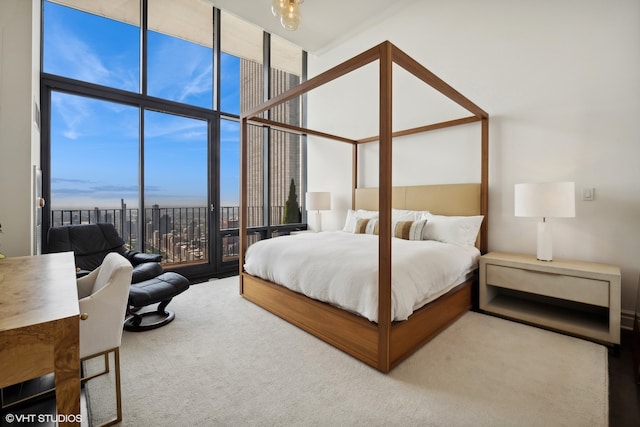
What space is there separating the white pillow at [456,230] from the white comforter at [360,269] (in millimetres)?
112

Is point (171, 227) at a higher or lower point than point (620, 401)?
higher

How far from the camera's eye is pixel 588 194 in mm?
2643

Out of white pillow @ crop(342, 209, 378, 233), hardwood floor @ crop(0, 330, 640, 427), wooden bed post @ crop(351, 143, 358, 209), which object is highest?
wooden bed post @ crop(351, 143, 358, 209)

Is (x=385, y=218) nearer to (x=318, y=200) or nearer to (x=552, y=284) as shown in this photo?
(x=552, y=284)

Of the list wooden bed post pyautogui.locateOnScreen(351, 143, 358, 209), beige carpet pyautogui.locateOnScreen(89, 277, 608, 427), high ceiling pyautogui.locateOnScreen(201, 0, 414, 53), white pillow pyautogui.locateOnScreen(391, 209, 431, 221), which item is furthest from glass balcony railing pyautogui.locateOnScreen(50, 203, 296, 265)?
high ceiling pyautogui.locateOnScreen(201, 0, 414, 53)

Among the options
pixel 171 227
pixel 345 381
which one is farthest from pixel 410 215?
pixel 171 227

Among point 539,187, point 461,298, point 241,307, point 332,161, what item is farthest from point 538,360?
point 332,161

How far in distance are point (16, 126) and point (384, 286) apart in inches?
120

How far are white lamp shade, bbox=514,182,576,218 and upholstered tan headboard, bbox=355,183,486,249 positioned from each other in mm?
731

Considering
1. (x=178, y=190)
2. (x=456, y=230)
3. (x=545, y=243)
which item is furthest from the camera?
(x=178, y=190)

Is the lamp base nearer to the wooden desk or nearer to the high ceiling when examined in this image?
the wooden desk

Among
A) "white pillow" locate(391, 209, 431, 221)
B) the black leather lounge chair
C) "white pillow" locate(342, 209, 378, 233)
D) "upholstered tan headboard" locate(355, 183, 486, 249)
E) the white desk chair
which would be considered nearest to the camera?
the white desk chair

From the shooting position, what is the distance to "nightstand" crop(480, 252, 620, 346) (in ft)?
7.18

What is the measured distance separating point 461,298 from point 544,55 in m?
2.56
